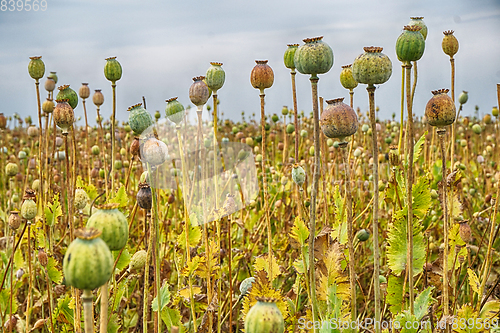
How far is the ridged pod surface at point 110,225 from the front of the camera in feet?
1.99

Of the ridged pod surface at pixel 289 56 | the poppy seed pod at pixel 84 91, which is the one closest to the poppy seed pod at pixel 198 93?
the ridged pod surface at pixel 289 56

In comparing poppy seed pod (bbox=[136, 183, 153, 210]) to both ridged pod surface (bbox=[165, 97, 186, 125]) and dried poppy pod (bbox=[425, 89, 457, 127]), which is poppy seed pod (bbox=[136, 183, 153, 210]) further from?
dried poppy pod (bbox=[425, 89, 457, 127])

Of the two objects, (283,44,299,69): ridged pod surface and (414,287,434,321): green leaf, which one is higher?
(283,44,299,69): ridged pod surface

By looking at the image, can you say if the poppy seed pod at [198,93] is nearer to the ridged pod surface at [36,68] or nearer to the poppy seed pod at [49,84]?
the ridged pod surface at [36,68]

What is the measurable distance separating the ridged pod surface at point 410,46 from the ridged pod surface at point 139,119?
59 centimetres

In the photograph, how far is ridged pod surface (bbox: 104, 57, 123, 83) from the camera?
4.44 feet

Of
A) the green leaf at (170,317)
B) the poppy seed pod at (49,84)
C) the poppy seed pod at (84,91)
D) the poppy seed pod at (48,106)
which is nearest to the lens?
the green leaf at (170,317)

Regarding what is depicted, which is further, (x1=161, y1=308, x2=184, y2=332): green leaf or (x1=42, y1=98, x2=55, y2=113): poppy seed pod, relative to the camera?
(x1=42, y1=98, x2=55, y2=113): poppy seed pod

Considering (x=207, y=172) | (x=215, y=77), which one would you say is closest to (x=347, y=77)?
(x=215, y=77)

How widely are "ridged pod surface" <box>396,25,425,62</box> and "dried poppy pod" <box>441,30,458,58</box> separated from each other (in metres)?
0.64

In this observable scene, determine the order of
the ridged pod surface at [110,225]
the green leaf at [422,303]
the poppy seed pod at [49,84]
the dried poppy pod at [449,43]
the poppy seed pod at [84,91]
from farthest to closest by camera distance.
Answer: the poppy seed pod at [84,91]
the poppy seed pod at [49,84]
the dried poppy pod at [449,43]
the green leaf at [422,303]
the ridged pod surface at [110,225]

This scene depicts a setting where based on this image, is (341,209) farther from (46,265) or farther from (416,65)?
(46,265)

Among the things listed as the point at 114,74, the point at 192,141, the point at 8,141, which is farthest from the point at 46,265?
the point at 8,141

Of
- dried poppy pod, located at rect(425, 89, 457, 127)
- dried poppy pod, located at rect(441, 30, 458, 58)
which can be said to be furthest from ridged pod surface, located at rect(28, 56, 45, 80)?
dried poppy pod, located at rect(441, 30, 458, 58)
